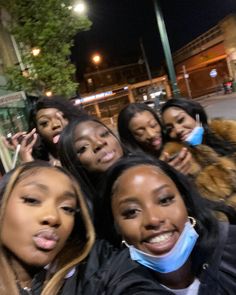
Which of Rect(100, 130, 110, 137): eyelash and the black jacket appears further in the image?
Rect(100, 130, 110, 137): eyelash

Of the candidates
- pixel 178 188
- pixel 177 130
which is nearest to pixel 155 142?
pixel 177 130

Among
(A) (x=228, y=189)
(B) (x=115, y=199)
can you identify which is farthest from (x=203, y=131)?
(B) (x=115, y=199)

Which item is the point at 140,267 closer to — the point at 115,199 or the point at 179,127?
the point at 115,199

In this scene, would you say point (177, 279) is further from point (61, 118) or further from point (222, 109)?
point (222, 109)

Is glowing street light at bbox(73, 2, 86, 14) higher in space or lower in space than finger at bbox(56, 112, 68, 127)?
higher

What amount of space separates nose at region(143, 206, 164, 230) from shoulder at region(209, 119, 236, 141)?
5.78 ft

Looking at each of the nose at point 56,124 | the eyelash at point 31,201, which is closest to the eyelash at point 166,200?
the eyelash at point 31,201

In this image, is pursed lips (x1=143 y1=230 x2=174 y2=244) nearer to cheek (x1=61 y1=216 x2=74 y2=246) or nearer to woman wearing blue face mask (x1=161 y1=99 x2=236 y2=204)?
cheek (x1=61 y1=216 x2=74 y2=246)

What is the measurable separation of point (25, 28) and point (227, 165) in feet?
42.1

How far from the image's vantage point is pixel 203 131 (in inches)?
137

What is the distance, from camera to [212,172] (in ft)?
9.07

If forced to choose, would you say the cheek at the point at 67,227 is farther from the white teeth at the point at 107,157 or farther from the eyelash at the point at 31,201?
the white teeth at the point at 107,157

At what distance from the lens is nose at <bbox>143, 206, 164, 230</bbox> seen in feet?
6.00

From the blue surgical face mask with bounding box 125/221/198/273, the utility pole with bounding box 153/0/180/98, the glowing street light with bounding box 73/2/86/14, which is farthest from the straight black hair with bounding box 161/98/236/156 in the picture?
the glowing street light with bounding box 73/2/86/14
